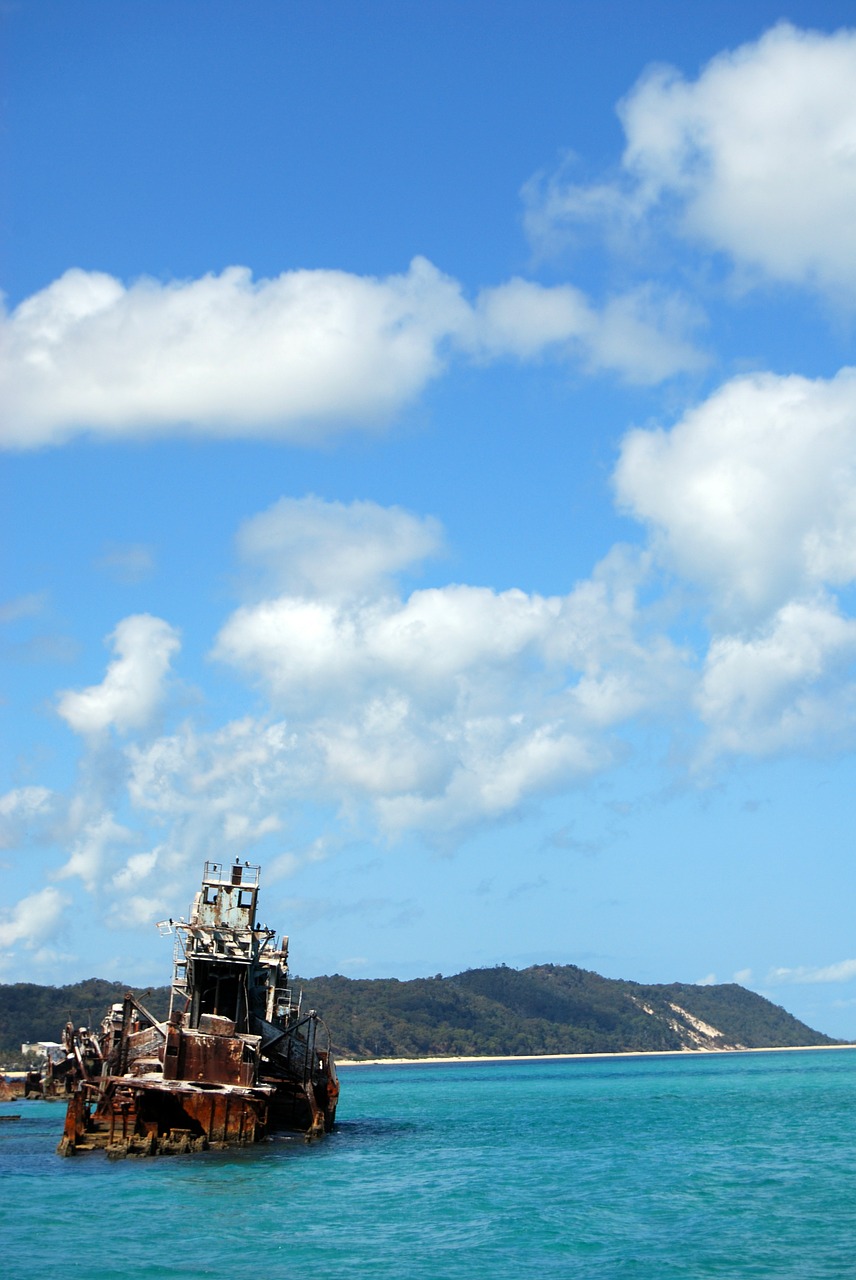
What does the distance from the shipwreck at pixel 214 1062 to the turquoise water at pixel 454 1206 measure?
1522 millimetres

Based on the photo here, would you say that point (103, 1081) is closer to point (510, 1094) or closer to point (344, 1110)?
point (344, 1110)

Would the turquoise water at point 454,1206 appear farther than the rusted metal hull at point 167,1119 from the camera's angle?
No

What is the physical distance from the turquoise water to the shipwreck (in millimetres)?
1522

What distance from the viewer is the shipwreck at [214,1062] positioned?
182 ft

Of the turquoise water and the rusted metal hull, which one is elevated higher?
the rusted metal hull

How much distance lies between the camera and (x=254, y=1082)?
186 feet

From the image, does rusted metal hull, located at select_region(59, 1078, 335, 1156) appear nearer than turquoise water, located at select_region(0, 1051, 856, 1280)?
No

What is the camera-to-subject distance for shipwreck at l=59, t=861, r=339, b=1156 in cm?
5553

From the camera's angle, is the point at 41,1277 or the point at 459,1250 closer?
the point at 41,1277

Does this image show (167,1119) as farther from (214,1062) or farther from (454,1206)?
(454,1206)

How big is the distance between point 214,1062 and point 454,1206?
46.1 ft

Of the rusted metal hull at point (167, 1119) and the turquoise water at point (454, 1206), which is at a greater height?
the rusted metal hull at point (167, 1119)

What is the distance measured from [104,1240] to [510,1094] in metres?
98.5

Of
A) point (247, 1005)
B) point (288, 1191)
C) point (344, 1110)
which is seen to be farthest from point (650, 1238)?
point (344, 1110)
